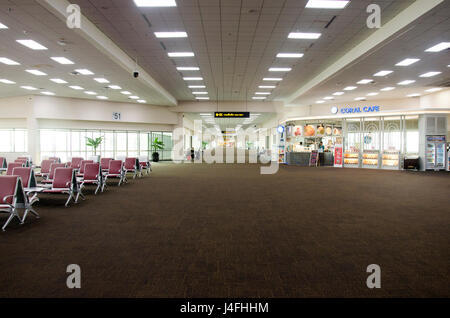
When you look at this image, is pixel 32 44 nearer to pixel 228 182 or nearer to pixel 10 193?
pixel 10 193

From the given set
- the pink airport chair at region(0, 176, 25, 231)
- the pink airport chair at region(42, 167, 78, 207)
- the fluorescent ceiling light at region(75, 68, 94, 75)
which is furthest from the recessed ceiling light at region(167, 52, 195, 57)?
the pink airport chair at region(0, 176, 25, 231)

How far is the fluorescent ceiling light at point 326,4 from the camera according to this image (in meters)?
6.31

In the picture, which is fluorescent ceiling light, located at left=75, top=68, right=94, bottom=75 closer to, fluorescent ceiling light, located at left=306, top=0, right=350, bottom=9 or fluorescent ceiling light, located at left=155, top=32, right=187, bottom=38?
fluorescent ceiling light, located at left=155, top=32, right=187, bottom=38

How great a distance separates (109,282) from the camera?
2.79 meters

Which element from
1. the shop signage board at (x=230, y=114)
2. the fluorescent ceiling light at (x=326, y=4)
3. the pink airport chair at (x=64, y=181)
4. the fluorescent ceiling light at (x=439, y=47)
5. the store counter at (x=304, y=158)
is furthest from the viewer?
the shop signage board at (x=230, y=114)

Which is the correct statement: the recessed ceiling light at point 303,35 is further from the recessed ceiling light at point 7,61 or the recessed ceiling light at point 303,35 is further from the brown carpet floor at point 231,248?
the recessed ceiling light at point 7,61

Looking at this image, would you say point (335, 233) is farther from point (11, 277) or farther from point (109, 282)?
point (11, 277)

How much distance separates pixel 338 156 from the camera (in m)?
18.0

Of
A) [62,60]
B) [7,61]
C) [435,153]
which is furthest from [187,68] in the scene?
[435,153]

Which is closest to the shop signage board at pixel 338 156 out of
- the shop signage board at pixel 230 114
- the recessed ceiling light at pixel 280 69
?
the shop signage board at pixel 230 114

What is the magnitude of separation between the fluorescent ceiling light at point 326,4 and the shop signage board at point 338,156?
12.7 m

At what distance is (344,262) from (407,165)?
605 inches

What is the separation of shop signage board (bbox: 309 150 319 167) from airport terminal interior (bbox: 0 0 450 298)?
0.95 ft

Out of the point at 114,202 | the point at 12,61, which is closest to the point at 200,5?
the point at 114,202
